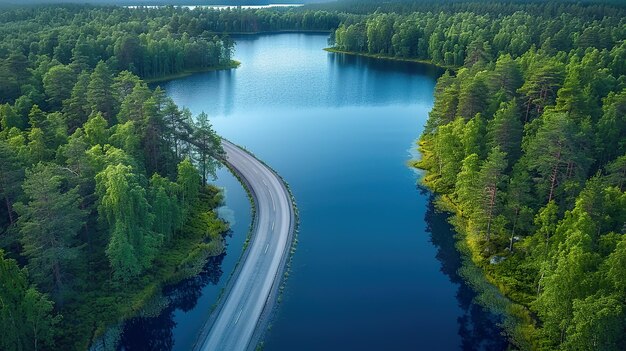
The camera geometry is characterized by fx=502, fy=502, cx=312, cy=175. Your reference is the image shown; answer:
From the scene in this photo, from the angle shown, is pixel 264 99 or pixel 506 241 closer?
pixel 506 241

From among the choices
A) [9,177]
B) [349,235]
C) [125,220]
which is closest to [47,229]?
[125,220]

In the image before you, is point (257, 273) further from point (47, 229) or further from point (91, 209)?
point (47, 229)

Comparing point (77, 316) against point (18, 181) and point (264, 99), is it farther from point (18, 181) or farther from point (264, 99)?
point (264, 99)

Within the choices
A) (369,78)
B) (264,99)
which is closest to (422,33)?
(369,78)

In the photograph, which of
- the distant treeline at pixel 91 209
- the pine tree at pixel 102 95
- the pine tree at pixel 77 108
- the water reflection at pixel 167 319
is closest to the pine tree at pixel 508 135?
the distant treeline at pixel 91 209

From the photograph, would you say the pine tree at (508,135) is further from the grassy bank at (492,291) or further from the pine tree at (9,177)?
the pine tree at (9,177)

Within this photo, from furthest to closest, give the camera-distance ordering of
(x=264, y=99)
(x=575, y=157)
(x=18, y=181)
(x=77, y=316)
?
(x=264, y=99)
(x=575, y=157)
(x=18, y=181)
(x=77, y=316)
